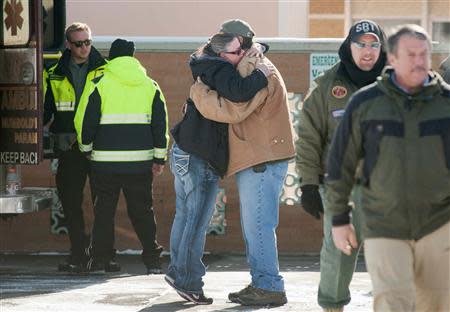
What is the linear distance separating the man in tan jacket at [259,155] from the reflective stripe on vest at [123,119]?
1.79m

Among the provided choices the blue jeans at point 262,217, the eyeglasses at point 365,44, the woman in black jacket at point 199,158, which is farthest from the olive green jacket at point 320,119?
the blue jeans at point 262,217

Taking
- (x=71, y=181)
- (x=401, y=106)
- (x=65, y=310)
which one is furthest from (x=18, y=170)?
(x=401, y=106)

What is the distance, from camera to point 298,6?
20.9 metres

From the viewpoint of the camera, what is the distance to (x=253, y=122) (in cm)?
833

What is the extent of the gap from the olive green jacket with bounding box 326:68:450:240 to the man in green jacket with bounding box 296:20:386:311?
0.97m

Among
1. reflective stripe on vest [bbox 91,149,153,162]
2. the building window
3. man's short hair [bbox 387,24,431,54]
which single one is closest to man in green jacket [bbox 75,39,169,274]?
reflective stripe on vest [bbox 91,149,153,162]

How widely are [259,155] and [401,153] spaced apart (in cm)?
258

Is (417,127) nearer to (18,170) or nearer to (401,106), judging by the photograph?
(401,106)

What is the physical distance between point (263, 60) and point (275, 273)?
4.37 feet

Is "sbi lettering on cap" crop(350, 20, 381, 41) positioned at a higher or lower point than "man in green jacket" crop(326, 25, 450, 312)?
higher

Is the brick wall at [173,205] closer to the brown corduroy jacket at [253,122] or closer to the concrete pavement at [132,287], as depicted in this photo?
the concrete pavement at [132,287]

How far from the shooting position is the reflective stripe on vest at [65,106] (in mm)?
10594

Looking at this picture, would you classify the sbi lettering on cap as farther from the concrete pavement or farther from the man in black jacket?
the man in black jacket

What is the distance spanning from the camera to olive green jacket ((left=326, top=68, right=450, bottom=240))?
5.75 meters
